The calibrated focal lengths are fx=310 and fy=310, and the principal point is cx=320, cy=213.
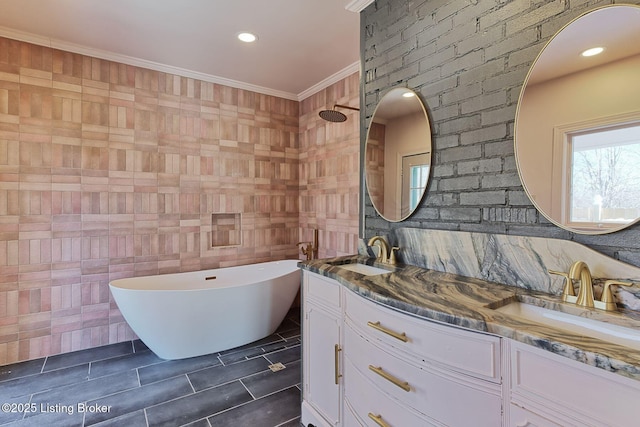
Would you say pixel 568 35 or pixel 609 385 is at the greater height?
pixel 568 35

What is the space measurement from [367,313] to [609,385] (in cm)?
82

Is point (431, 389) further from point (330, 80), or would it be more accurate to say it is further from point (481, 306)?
point (330, 80)

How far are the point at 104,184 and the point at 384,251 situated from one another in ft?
8.89

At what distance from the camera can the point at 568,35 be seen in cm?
125

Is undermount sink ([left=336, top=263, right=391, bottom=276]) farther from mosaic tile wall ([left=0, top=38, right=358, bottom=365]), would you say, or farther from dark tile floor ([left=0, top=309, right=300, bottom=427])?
mosaic tile wall ([left=0, top=38, right=358, bottom=365])

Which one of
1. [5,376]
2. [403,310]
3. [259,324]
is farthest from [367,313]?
[5,376]

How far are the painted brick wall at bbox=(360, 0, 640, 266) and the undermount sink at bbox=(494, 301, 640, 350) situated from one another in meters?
0.27

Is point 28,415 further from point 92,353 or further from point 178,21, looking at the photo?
point 178,21

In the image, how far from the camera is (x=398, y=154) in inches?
80.0

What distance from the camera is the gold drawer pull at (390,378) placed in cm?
120

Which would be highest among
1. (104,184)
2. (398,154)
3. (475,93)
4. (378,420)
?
(475,93)

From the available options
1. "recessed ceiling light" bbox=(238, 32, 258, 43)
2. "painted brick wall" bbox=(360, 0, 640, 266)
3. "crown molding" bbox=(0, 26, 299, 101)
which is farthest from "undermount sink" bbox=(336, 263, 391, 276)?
"crown molding" bbox=(0, 26, 299, 101)

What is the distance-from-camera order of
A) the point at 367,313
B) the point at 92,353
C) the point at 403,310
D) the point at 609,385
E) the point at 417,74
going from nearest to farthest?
1. the point at 609,385
2. the point at 403,310
3. the point at 367,313
4. the point at 417,74
5. the point at 92,353

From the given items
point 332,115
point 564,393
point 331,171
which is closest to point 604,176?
point 564,393
